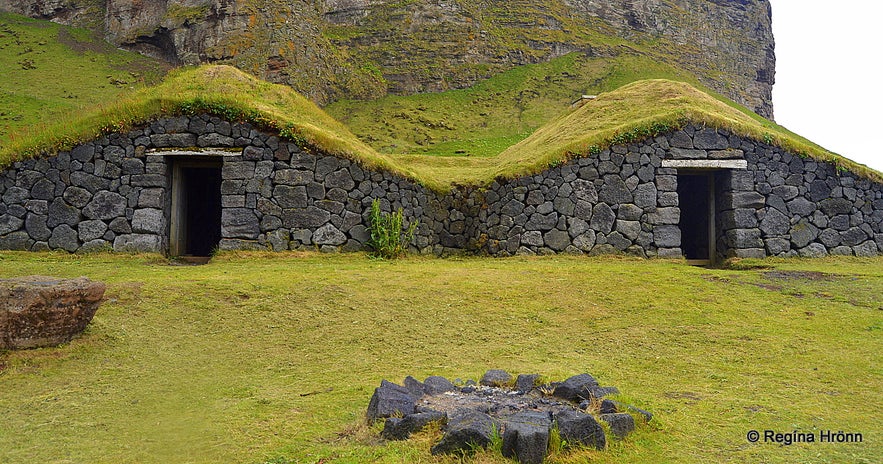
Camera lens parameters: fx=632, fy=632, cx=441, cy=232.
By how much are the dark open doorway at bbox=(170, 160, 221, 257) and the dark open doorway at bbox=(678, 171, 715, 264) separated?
12.0 m

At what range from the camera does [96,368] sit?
687cm

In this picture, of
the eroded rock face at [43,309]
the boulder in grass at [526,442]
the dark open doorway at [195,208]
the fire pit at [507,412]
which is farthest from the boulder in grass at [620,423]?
the dark open doorway at [195,208]

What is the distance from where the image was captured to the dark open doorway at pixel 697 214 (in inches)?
626

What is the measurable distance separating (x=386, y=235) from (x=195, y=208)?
20.2 feet

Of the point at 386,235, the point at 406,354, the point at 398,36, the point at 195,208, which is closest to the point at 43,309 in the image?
the point at 406,354

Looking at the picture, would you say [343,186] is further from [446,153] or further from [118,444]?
[446,153]

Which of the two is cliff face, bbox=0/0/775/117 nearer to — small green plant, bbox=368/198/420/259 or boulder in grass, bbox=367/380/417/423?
small green plant, bbox=368/198/420/259

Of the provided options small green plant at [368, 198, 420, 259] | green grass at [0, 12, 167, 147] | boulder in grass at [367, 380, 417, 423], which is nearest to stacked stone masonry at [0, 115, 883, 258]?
small green plant at [368, 198, 420, 259]

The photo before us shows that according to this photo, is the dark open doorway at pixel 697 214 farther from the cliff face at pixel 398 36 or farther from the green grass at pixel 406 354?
the cliff face at pixel 398 36

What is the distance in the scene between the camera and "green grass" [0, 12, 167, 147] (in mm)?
24812

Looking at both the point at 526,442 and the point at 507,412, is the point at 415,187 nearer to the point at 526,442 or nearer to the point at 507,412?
the point at 507,412

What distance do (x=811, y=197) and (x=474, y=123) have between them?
19728 mm

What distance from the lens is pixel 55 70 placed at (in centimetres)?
3225

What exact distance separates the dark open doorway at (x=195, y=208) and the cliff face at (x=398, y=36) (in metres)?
17.3
